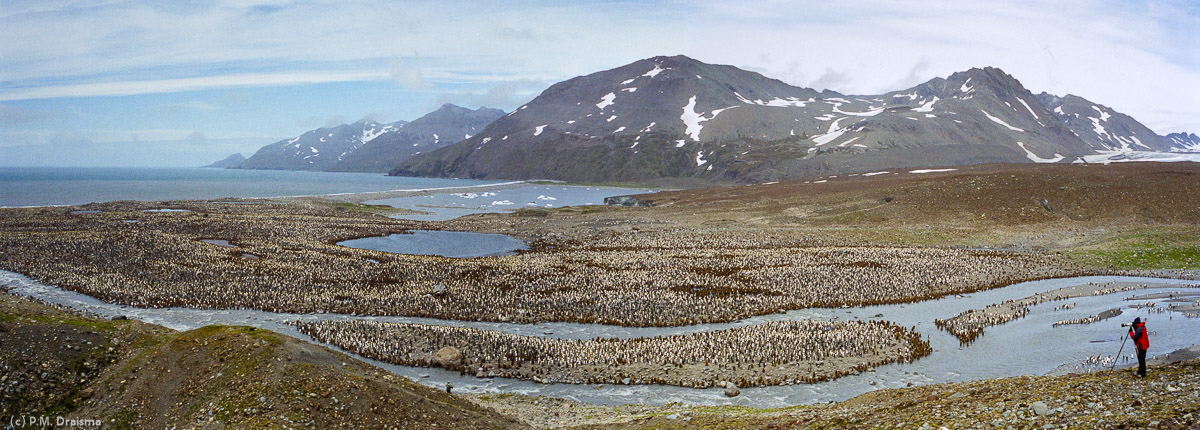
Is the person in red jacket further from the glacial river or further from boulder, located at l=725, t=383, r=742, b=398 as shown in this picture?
boulder, located at l=725, t=383, r=742, b=398

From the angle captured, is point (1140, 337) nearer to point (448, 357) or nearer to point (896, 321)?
point (896, 321)

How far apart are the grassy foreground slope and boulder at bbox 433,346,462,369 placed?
6762 mm

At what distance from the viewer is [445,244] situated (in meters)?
65.2

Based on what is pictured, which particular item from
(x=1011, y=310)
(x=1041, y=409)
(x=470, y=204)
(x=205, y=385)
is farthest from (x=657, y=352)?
(x=470, y=204)

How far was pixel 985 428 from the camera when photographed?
42.6 feet

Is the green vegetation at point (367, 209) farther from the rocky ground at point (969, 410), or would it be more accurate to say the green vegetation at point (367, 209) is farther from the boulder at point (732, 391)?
the boulder at point (732, 391)

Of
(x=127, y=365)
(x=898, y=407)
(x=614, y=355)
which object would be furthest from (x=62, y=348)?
(x=898, y=407)

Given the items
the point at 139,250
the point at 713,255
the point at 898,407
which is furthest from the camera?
the point at 713,255

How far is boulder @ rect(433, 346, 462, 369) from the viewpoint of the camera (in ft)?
83.3

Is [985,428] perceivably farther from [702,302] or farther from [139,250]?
[139,250]

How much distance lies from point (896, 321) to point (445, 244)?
1758 inches

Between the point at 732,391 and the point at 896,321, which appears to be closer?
the point at 732,391

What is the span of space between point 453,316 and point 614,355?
11.2 m

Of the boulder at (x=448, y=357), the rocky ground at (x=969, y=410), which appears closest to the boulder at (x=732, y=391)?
the rocky ground at (x=969, y=410)
